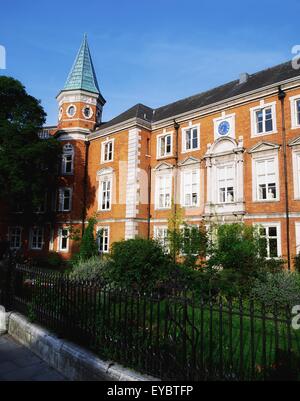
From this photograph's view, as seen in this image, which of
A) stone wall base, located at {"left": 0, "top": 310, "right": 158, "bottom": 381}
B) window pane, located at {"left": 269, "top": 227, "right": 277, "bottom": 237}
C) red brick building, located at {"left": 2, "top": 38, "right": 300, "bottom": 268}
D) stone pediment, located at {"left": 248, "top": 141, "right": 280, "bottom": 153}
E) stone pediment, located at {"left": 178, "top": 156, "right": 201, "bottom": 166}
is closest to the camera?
stone wall base, located at {"left": 0, "top": 310, "right": 158, "bottom": 381}

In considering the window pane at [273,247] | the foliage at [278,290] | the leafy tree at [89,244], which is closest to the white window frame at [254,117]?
the window pane at [273,247]

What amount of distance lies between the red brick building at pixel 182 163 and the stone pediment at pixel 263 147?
2.2 inches

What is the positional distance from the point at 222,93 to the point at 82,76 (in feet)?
47.4

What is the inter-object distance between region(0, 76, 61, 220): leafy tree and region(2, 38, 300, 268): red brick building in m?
2.89

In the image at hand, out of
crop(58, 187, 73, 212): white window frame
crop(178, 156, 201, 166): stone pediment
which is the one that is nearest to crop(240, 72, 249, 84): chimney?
crop(178, 156, 201, 166): stone pediment

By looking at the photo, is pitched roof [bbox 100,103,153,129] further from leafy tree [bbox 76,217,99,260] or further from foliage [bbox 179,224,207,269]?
foliage [bbox 179,224,207,269]

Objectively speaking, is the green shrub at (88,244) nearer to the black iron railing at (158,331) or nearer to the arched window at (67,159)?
the arched window at (67,159)

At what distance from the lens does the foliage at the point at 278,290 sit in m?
9.97

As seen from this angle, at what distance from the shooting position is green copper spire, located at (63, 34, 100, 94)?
96.0 feet

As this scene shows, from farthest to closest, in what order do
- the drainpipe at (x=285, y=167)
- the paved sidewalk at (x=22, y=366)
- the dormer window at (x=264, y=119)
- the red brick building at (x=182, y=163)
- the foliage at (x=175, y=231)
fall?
the foliage at (x=175, y=231) → the dormer window at (x=264, y=119) → the red brick building at (x=182, y=163) → the drainpipe at (x=285, y=167) → the paved sidewalk at (x=22, y=366)

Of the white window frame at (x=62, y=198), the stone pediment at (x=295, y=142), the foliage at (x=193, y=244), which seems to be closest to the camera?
the stone pediment at (x=295, y=142)
